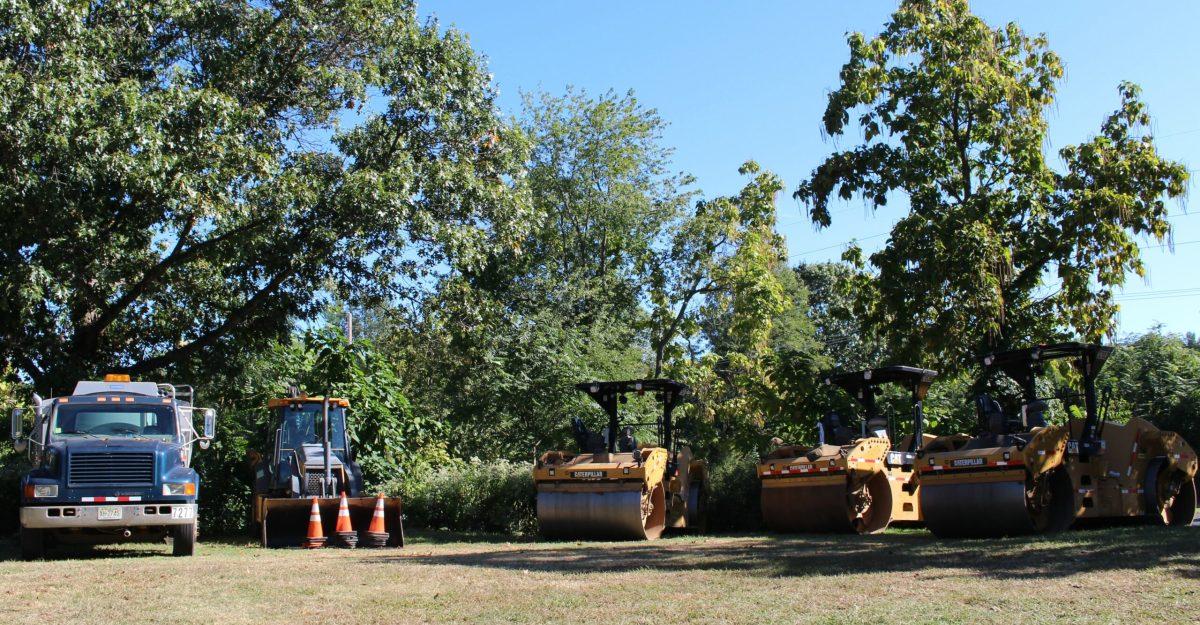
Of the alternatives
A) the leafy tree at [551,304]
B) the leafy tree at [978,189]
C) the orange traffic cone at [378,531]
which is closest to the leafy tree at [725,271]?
the leafy tree at [551,304]

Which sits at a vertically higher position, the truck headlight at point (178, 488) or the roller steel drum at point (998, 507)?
the truck headlight at point (178, 488)

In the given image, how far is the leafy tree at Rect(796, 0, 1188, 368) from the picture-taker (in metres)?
20.8

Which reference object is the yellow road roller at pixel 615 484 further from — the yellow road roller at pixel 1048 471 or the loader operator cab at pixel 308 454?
the yellow road roller at pixel 1048 471

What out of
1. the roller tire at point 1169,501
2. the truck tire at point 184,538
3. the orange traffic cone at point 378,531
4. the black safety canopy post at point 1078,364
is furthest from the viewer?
the orange traffic cone at point 378,531

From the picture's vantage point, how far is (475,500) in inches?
848

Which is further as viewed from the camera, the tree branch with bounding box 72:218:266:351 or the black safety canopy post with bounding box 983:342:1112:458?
the tree branch with bounding box 72:218:266:351

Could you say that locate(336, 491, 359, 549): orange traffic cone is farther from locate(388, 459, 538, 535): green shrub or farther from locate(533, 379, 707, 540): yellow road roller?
locate(388, 459, 538, 535): green shrub

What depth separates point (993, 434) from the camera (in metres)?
15.4

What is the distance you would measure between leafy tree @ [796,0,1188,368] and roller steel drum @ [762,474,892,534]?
4085 millimetres

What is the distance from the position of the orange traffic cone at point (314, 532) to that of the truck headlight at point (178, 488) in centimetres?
222

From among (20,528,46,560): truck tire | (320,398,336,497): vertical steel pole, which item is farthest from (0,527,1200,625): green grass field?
(320,398,336,497): vertical steel pole

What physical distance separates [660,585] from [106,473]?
8.21 meters

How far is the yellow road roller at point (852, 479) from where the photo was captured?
17.8m

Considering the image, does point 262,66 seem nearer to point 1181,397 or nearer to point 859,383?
point 859,383
